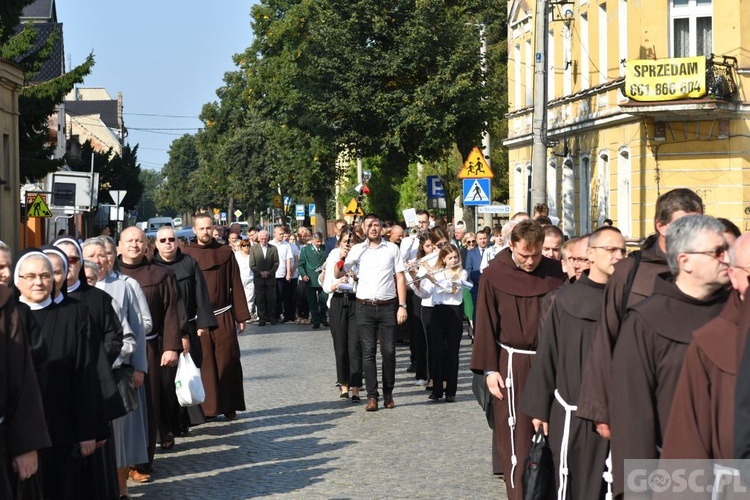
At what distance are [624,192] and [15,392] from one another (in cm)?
2695

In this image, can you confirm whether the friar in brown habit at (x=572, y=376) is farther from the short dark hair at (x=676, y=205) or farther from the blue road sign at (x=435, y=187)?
the blue road sign at (x=435, y=187)

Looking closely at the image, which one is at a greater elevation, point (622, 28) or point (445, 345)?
point (622, 28)

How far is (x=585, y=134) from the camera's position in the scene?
116 feet

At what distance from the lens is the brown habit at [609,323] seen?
6.32 meters

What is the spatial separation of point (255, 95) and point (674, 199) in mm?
53072

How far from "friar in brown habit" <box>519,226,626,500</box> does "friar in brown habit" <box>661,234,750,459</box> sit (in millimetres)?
1905

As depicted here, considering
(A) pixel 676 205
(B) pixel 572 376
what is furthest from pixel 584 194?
(B) pixel 572 376

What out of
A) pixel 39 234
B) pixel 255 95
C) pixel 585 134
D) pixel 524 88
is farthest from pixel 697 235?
pixel 255 95

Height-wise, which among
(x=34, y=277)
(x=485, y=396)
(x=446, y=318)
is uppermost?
(x=34, y=277)

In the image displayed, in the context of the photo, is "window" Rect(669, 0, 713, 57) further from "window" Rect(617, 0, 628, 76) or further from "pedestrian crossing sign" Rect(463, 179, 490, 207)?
"pedestrian crossing sign" Rect(463, 179, 490, 207)

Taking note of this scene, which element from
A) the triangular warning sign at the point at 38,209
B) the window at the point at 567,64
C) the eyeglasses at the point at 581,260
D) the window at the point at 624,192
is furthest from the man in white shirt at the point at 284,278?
the eyeglasses at the point at 581,260

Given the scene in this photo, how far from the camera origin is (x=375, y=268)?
14.7m

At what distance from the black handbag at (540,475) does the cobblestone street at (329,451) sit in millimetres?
2378

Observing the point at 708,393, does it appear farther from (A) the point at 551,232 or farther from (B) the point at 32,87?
(B) the point at 32,87
